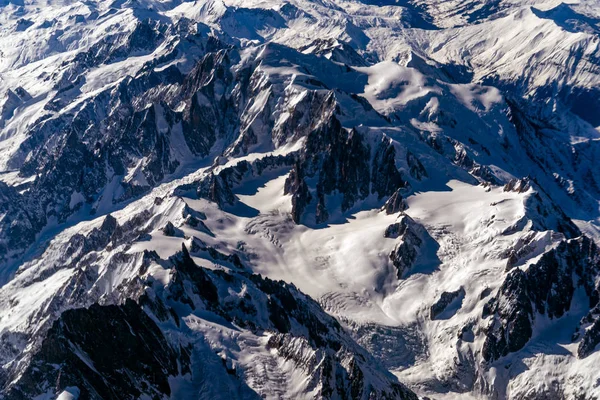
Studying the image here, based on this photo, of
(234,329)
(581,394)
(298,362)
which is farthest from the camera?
(581,394)

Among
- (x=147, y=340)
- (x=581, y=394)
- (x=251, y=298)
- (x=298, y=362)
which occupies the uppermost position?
(x=147, y=340)

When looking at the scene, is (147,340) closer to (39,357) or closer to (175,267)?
(39,357)

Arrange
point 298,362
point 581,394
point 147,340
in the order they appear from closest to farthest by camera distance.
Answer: point 147,340 → point 298,362 → point 581,394

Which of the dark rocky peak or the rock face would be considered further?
the rock face

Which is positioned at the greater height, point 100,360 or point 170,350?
point 100,360

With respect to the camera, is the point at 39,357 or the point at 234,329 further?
the point at 234,329

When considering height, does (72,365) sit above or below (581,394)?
above

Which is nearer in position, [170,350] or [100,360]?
[100,360]

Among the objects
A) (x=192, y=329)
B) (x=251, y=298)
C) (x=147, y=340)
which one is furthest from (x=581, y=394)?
(x=147, y=340)

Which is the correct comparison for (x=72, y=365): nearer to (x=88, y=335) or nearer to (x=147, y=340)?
(x=88, y=335)

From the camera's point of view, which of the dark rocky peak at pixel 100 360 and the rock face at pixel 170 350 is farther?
the rock face at pixel 170 350
